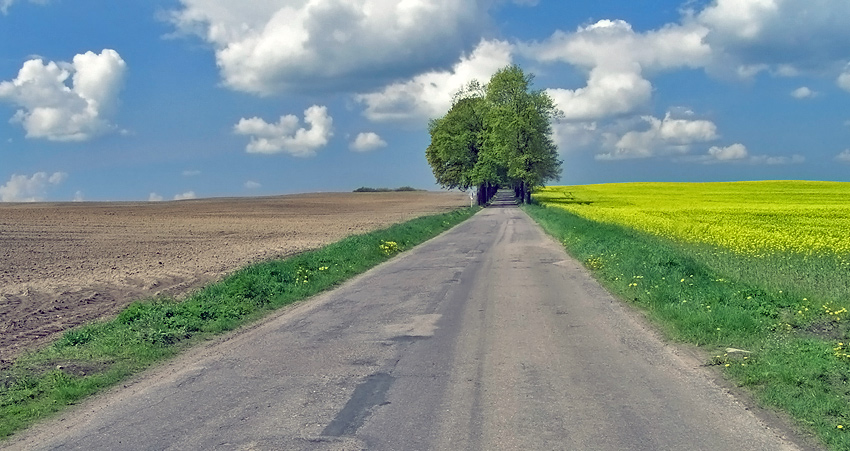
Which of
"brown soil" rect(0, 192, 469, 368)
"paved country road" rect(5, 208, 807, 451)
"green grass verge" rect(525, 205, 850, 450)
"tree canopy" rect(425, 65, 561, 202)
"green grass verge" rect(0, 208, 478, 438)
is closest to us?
"paved country road" rect(5, 208, 807, 451)

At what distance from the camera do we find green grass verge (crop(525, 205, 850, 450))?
6637 millimetres

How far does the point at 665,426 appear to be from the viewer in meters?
5.92

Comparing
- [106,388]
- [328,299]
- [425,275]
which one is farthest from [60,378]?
[425,275]

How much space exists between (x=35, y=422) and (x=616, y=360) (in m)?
6.38

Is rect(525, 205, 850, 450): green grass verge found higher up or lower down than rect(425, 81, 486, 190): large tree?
lower down

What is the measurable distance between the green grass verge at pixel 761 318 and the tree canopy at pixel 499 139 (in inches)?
1898

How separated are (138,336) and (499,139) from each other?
59.2m

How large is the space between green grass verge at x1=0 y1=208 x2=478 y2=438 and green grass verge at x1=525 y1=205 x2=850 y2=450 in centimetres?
703

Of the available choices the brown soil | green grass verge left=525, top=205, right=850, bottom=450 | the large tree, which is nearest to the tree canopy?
the large tree

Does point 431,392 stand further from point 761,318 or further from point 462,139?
point 462,139

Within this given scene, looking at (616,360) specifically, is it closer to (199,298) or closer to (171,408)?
(171,408)

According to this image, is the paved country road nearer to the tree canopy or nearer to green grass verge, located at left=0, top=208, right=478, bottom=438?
green grass verge, located at left=0, top=208, right=478, bottom=438

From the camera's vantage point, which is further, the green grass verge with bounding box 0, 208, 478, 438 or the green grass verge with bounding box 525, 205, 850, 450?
the green grass verge with bounding box 0, 208, 478, 438

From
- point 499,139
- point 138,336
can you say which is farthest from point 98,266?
point 499,139
